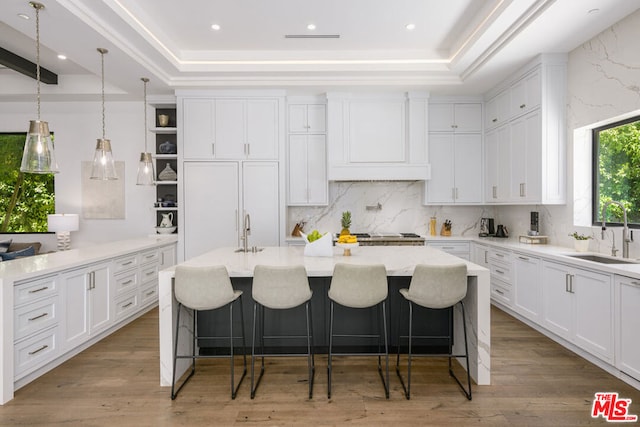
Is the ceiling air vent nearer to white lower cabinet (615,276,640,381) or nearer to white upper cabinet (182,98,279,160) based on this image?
white upper cabinet (182,98,279,160)

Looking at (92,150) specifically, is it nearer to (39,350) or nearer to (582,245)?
(39,350)

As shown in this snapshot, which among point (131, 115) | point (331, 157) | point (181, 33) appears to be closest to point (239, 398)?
point (331, 157)

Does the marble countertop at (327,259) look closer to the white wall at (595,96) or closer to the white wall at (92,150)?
the white wall at (595,96)

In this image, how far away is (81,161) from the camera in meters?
5.54

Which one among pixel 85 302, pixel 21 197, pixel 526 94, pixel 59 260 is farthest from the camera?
pixel 21 197

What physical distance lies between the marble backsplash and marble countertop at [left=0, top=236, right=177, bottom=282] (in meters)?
2.30

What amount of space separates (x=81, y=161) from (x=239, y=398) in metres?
4.80

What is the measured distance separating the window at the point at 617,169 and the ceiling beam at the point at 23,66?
6.61 meters

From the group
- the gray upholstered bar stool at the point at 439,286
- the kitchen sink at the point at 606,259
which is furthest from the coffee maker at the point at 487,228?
the gray upholstered bar stool at the point at 439,286

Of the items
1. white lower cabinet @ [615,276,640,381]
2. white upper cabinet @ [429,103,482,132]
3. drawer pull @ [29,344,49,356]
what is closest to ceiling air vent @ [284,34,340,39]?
white upper cabinet @ [429,103,482,132]

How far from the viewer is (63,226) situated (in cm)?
503

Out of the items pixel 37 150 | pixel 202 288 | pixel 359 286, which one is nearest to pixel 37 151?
pixel 37 150

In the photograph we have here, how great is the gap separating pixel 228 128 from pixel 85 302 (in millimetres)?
2753

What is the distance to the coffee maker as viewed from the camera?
5297 mm
